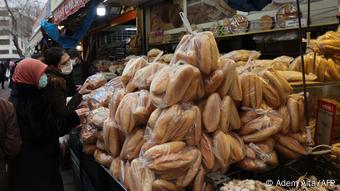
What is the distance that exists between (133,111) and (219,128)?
0.54 m

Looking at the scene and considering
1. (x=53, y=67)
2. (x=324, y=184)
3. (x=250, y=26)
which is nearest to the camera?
(x=324, y=184)

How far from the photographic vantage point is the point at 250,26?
184 inches

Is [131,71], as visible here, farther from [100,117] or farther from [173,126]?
[173,126]

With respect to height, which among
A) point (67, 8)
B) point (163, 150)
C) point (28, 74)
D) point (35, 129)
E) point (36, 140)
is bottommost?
point (36, 140)

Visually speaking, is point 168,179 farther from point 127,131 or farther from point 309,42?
point 309,42

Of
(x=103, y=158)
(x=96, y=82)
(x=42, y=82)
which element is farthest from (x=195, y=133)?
(x=96, y=82)

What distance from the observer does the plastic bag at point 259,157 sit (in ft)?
6.14

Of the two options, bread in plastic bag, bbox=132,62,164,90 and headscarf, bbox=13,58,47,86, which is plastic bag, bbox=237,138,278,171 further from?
headscarf, bbox=13,58,47,86

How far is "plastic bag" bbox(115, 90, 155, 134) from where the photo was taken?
203 cm

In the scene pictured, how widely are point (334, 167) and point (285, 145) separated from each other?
0.29 m

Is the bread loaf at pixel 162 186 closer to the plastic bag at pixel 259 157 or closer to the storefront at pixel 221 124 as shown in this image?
the storefront at pixel 221 124

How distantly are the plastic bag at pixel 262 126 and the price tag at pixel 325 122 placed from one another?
33cm

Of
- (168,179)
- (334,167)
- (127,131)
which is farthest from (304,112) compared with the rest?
(127,131)

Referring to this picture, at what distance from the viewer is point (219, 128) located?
1869 millimetres
